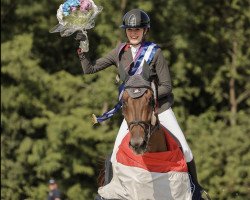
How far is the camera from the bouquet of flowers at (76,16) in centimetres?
879

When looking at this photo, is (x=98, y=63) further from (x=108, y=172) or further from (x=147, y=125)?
(x=147, y=125)

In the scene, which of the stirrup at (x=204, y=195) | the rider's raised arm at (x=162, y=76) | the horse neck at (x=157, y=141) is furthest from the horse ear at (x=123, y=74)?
the stirrup at (x=204, y=195)

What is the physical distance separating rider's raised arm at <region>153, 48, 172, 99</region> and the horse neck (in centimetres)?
43

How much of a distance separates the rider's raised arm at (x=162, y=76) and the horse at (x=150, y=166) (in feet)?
1.28

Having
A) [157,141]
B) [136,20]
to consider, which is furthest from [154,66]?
[157,141]

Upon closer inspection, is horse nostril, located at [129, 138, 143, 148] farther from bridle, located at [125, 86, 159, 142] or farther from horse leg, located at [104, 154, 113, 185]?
horse leg, located at [104, 154, 113, 185]

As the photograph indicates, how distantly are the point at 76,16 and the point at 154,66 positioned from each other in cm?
109

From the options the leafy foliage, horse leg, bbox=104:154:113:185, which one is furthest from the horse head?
the leafy foliage

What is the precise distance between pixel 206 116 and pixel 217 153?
61.5 inches

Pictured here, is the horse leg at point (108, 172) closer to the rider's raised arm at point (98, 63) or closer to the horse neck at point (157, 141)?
the horse neck at point (157, 141)

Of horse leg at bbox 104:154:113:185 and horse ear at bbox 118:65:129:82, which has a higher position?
horse ear at bbox 118:65:129:82

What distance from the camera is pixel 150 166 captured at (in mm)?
8211

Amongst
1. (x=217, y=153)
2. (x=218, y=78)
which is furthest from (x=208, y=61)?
(x=217, y=153)

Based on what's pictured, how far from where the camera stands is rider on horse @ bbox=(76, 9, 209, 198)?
8.55 m
